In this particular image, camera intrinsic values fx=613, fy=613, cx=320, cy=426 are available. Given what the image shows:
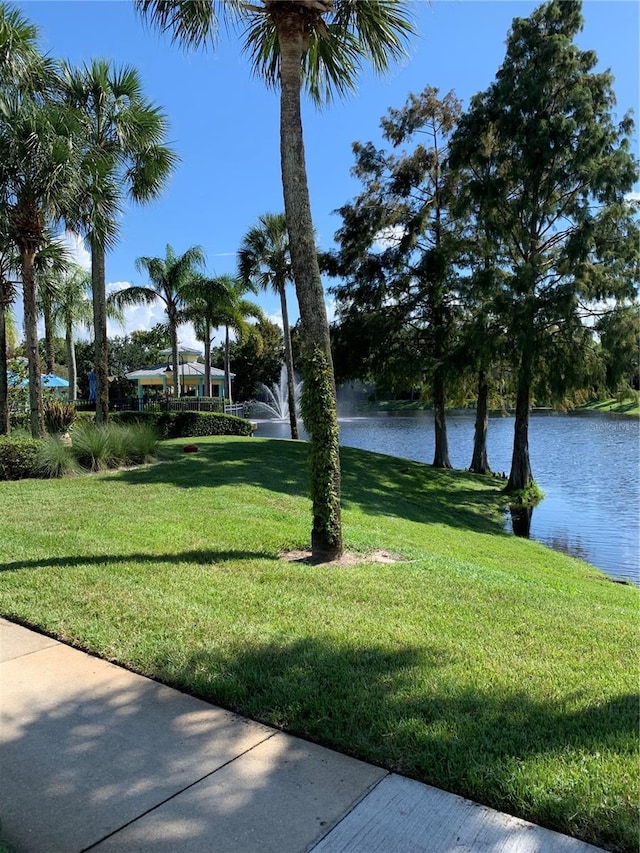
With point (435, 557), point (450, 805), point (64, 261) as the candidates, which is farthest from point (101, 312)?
point (450, 805)

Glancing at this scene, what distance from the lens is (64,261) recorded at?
59.1 feet

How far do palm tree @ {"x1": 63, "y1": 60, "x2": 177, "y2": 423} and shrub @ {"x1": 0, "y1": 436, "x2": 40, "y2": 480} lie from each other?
4353 mm

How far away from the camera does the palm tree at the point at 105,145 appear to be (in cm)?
1472

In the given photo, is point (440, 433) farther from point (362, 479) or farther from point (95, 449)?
point (95, 449)

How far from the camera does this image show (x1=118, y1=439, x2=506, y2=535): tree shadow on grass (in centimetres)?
1212

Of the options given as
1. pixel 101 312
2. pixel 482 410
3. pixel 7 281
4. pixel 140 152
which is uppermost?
pixel 140 152

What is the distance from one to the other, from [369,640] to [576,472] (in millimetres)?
20745

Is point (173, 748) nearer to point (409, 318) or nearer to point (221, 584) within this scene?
point (221, 584)

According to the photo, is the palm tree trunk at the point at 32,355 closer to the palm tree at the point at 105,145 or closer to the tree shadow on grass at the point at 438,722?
the palm tree at the point at 105,145

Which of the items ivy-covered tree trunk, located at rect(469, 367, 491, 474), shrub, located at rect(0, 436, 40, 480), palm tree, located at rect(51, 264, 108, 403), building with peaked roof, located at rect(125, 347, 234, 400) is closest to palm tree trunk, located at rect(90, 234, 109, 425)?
shrub, located at rect(0, 436, 40, 480)

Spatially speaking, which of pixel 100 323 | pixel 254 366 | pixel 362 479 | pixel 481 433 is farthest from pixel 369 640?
pixel 254 366

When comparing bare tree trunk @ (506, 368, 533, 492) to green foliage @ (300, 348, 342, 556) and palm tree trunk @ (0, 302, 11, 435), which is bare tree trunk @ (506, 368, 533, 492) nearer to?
green foliage @ (300, 348, 342, 556)

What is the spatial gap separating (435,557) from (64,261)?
A: 1528 centimetres

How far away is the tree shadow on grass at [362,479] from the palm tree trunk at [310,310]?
497 centimetres
